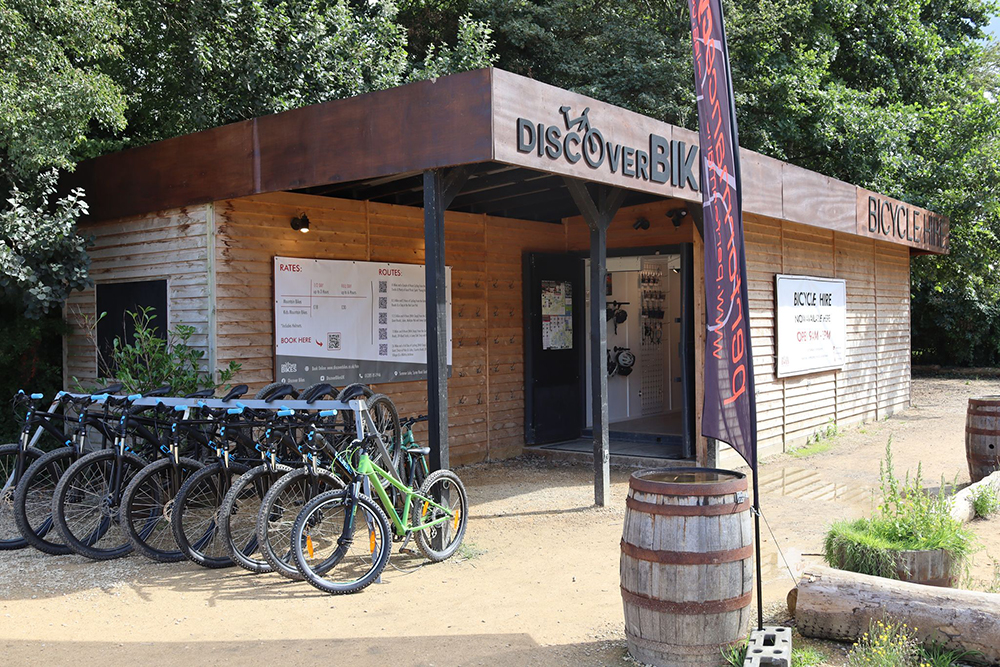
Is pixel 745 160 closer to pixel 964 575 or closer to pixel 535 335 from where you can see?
pixel 535 335

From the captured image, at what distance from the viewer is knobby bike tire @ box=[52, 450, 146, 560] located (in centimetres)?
534

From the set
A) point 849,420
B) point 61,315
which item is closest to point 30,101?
point 61,315

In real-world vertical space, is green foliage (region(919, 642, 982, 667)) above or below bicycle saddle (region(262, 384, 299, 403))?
below

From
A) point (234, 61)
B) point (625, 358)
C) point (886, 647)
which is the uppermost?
point (234, 61)

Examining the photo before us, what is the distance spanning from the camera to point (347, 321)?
25.6 feet

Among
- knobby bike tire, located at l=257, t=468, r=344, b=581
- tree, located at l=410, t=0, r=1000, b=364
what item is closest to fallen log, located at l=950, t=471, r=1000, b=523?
knobby bike tire, located at l=257, t=468, r=344, b=581

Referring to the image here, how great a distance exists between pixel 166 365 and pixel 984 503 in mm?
6220

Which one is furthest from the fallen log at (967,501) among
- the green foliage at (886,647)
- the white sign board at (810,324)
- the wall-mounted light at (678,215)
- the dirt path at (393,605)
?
the wall-mounted light at (678,215)

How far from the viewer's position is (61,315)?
8477 millimetres

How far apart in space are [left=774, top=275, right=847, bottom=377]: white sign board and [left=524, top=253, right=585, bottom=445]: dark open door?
90.2 inches

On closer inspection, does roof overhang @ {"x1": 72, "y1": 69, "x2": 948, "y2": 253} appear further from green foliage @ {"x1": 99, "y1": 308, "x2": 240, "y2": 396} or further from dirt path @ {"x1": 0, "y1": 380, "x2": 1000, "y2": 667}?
dirt path @ {"x1": 0, "y1": 380, "x2": 1000, "y2": 667}

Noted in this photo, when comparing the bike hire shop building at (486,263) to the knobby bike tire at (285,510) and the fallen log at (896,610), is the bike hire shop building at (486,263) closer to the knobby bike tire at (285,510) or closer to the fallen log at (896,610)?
the knobby bike tire at (285,510)

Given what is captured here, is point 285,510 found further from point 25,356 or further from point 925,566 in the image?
point 25,356

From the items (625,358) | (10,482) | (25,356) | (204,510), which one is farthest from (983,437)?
(25,356)
